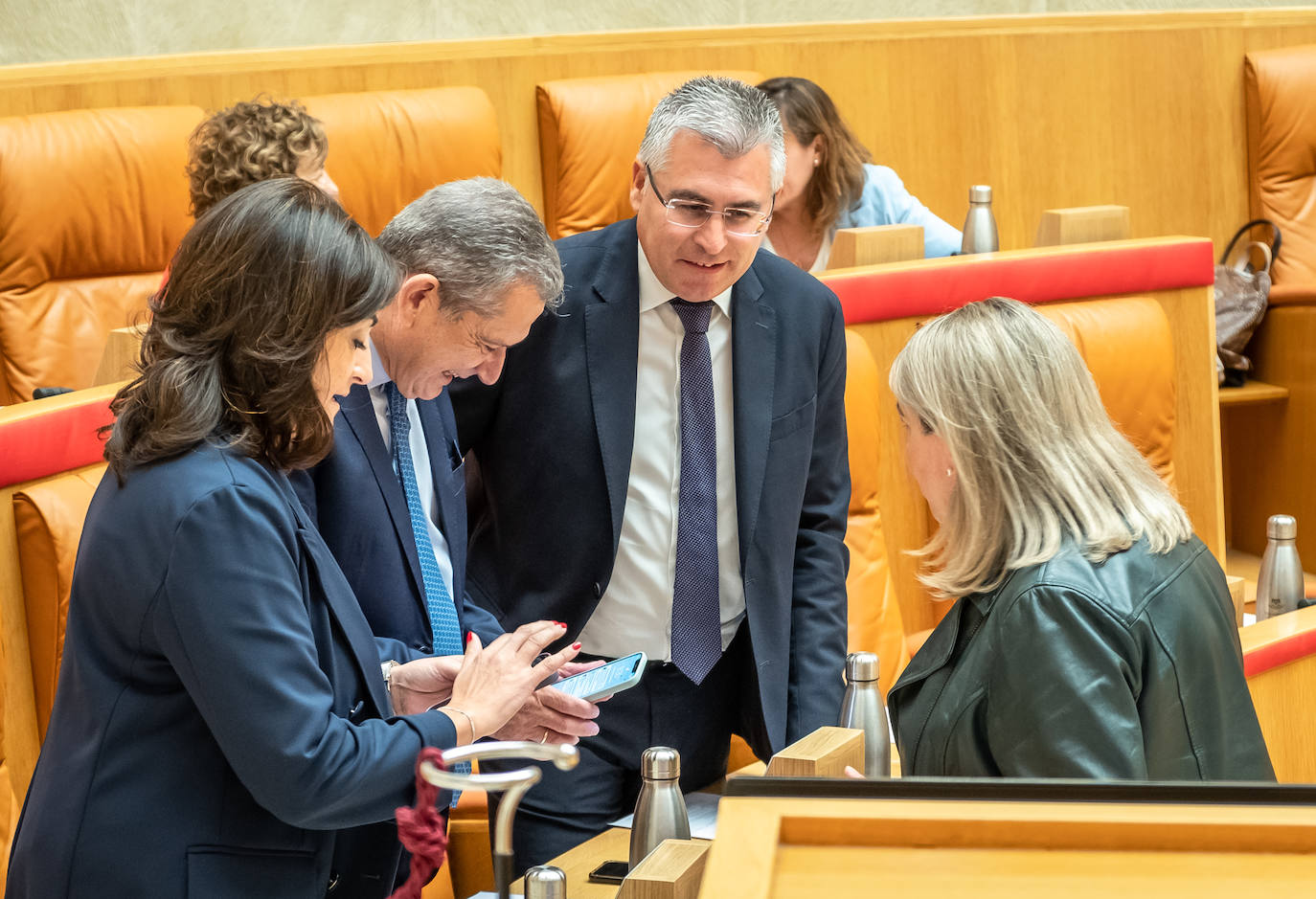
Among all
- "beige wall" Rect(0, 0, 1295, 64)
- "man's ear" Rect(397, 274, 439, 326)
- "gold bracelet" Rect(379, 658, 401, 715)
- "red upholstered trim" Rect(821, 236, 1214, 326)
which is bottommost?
"gold bracelet" Rect(379, 658, 401, 715)

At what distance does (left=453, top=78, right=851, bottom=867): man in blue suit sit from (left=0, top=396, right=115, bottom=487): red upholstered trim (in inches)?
21.2

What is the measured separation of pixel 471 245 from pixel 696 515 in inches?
19.5

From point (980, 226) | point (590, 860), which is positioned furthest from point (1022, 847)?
point (980, 226)

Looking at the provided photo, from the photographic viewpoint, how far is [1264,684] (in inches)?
96.9

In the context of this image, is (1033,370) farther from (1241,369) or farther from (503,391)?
Answer: (1241,369)

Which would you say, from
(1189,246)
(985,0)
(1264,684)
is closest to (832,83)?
(985,0)

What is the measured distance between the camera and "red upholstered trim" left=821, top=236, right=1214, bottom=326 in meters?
2.93

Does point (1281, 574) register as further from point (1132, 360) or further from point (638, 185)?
point (638, 185)

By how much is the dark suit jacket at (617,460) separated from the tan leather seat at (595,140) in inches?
82.2

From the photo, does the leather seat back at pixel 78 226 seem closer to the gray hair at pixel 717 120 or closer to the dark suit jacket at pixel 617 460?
the dark suit jacket at pixel 617 460

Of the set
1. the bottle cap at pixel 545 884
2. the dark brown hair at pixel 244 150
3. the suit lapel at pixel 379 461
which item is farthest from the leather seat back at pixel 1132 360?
the bottle cap at pixel 545 884

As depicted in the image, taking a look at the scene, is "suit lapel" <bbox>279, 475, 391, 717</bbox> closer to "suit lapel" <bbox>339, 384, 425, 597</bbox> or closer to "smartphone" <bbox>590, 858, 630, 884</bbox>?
"suit lapel" <bbox>339, 384, 425, 597</bbox>

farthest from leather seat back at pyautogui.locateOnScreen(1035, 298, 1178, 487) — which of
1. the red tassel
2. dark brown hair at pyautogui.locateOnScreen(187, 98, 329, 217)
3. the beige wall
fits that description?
the red tassel

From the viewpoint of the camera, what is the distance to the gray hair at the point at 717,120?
182cm
